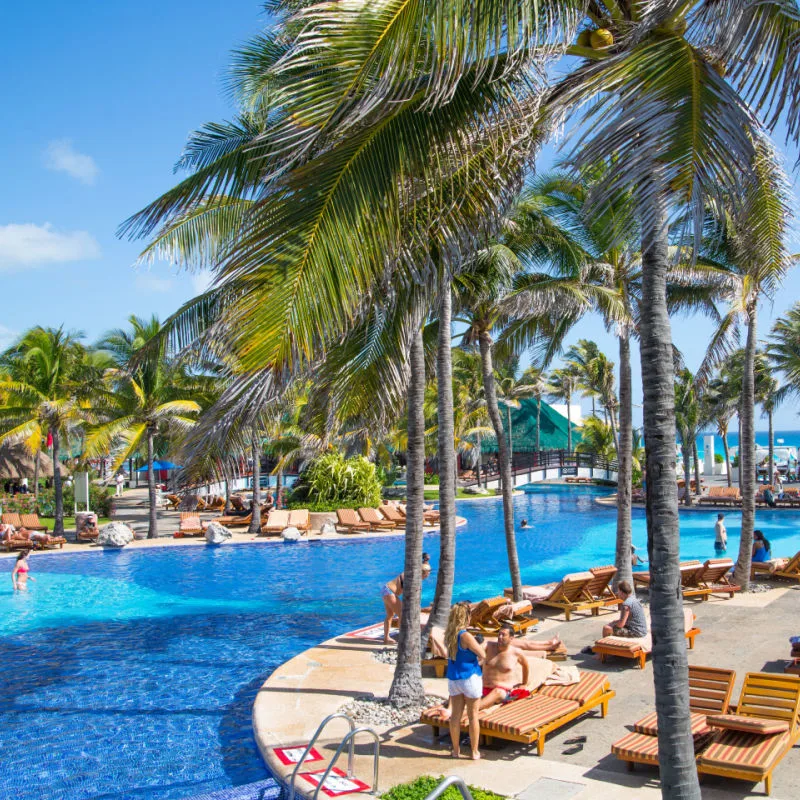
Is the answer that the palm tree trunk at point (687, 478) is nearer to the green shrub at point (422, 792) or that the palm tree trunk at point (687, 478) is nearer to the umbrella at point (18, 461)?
the umbrella at point (18, 461)

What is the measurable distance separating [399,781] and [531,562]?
54.6ft

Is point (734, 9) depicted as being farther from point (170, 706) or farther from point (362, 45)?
point (170, 706)

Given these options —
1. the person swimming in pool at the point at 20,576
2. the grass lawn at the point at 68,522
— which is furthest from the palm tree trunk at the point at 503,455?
the grass lawn at the point at 68,522

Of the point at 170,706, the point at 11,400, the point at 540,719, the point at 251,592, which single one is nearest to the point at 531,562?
the point at 251,592

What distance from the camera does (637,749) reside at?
22.4 feet

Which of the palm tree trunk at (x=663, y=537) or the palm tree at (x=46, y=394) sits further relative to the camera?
the palm tree at (x=46, y=394)

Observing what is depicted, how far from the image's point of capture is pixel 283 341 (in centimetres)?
373

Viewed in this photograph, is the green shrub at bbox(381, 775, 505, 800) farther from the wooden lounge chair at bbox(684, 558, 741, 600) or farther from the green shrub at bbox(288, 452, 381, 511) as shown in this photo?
the green shrub at bbox(288, 452, 381, 511)

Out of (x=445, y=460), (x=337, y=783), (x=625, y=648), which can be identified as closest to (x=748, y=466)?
(x=625, y=648)

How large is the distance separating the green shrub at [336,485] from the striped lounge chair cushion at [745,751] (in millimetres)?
23182

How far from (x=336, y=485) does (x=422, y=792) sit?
77.8ft

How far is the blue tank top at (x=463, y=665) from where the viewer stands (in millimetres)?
7410

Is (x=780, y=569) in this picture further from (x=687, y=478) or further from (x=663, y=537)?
(x=687, y=478)

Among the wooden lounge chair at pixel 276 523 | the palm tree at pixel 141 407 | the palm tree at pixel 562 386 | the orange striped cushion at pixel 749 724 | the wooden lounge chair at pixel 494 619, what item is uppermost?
the palm tree at pixel 562 386
